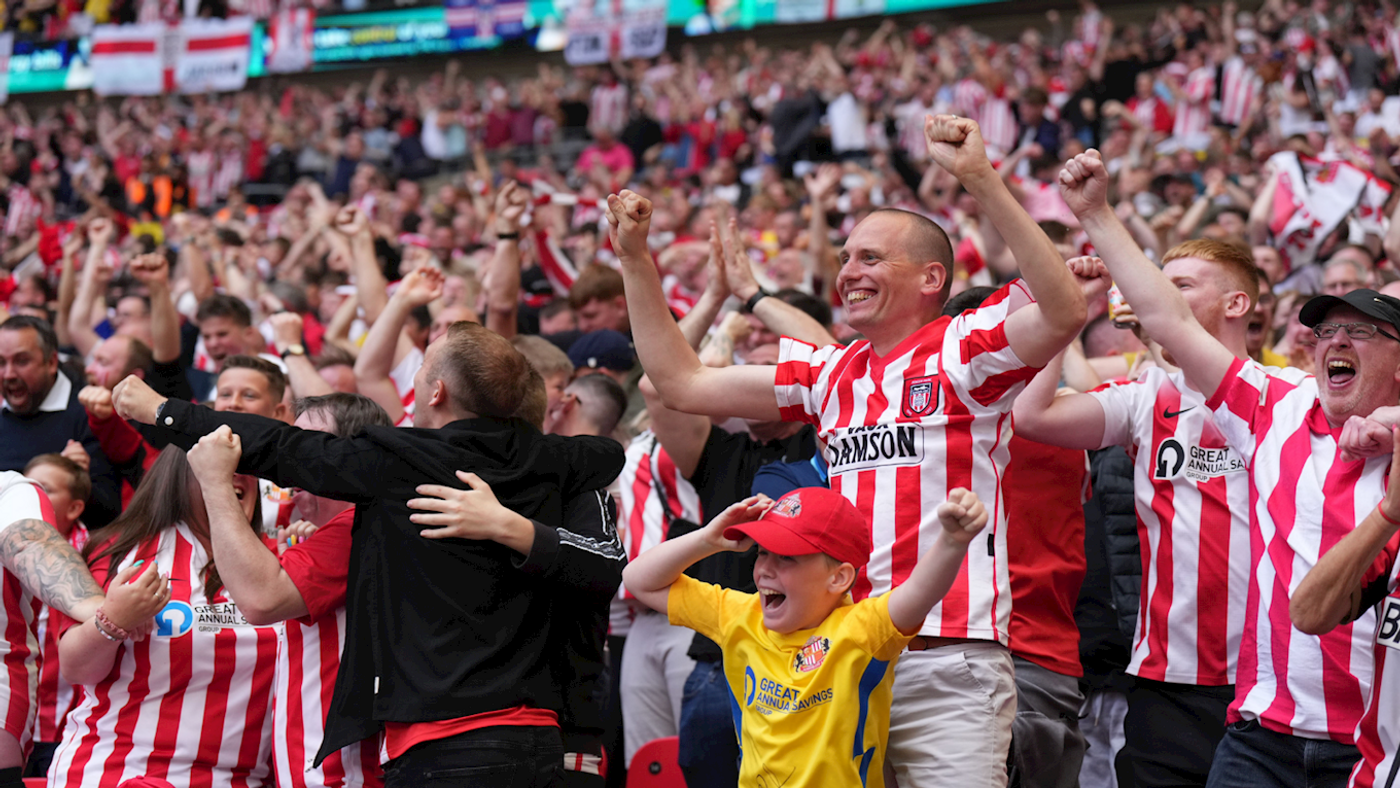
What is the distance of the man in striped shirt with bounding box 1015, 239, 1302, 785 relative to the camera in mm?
3629

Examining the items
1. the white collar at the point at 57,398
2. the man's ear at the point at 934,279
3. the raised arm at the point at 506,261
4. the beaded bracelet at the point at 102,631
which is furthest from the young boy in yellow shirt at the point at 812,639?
the white collar at the point at 57,398

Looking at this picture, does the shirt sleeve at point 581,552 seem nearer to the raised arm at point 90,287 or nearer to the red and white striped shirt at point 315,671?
the red and white striped shirt at point 315,671

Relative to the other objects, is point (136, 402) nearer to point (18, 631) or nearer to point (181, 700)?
point (181, 700)

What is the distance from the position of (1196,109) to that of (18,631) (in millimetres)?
14384

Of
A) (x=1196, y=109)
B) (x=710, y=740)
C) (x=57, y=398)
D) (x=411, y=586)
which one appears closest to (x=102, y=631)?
(x=411, y=586)

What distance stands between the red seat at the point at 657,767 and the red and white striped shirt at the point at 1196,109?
12.7 meters

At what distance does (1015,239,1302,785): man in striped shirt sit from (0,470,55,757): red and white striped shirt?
10.3 feet

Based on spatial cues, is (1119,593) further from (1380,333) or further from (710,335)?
(710,335)

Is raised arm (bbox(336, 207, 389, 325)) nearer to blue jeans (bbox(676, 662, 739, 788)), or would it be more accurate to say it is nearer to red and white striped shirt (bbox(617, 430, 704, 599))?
red and white striped shirt (bbox(617, 430, 704, 599))

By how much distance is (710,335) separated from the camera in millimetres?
5672

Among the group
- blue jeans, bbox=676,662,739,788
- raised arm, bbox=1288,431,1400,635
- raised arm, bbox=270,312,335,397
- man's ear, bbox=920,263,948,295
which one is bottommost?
blue jeans, bbox=676,662,739,788

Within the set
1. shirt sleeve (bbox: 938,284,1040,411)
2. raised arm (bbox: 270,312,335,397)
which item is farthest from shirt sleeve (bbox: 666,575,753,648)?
raised arm (bbox: 270,312,335,397)

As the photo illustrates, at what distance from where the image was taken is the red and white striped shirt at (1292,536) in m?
3.04

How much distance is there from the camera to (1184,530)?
3693mm
